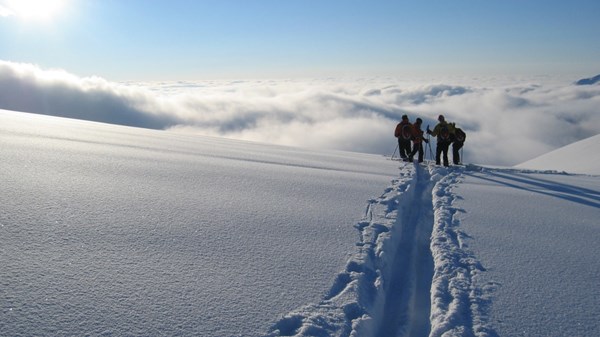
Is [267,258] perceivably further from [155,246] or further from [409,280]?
[409,280]

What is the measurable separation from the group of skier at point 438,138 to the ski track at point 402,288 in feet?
26.5

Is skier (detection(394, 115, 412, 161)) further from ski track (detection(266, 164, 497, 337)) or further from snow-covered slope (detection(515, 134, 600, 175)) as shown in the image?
snow-covered slope (detection(515, 134, 600, 175))

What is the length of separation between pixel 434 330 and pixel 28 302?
10.6ft

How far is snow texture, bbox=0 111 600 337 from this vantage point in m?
2.94

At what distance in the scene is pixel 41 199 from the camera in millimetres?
4645

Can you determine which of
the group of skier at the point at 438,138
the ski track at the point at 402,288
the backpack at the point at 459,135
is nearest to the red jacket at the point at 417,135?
the group of skier at the point at 438,138

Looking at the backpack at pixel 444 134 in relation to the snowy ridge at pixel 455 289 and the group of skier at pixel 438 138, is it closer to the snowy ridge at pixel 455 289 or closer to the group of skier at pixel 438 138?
the group of skier at pixel 438 138

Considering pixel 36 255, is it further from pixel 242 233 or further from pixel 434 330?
pixel 434 330

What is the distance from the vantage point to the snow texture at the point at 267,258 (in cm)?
294

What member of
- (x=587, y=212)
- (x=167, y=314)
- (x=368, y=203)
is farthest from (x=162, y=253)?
(x=587, y=212)

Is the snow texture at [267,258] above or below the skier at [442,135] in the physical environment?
below

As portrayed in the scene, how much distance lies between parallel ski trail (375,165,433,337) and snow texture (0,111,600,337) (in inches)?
0.7

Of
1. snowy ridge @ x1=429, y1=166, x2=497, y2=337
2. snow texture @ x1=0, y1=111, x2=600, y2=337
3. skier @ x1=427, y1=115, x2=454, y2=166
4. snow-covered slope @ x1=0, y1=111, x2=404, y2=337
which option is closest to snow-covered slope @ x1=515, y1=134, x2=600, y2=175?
skier @ x1=427, y1=115, x2=454, y2=166

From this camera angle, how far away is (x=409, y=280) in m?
4.24
